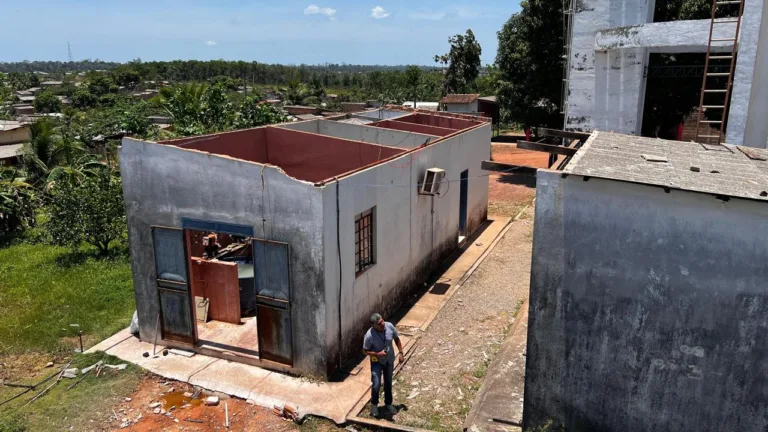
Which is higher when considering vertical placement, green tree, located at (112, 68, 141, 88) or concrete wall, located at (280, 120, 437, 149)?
green tree, located at (112, 68, 141, 88)

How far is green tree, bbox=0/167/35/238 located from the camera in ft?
59.6

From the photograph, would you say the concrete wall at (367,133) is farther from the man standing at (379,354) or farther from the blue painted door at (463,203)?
the man standing at (379,354)

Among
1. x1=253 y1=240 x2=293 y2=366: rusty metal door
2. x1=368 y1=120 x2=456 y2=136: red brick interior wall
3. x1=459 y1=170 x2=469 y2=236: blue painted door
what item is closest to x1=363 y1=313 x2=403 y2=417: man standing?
x1=253 y1=240 x2=293 y2=366: rusty metal door

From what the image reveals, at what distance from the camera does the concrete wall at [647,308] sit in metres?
5.43

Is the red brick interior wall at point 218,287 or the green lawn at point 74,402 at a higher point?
the red brick interior wall at point 218,287

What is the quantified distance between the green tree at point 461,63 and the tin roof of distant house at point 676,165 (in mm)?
36264

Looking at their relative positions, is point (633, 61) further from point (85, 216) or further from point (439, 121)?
point (85, 216)

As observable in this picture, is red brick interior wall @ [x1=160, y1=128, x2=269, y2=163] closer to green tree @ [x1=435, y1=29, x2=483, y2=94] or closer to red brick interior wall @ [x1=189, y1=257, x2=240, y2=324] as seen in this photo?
red brick interior wall @ [x1=189, y1=257, x2=240, y2=324]

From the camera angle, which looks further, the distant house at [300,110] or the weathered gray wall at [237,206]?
the distant house at [300,110]

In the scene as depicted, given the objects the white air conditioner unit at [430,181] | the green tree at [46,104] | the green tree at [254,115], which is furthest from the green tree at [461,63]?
the green tree at [46,104]

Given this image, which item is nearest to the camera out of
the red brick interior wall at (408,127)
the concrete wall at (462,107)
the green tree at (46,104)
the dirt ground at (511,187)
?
the red brick interior wall at (408,127)

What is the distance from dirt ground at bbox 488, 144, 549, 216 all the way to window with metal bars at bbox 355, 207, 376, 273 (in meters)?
9.93

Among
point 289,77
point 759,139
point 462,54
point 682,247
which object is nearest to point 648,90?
point 759,139

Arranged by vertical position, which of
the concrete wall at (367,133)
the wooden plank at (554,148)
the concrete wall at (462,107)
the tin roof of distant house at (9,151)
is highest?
the wooden plank at (554,148)
